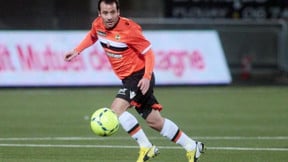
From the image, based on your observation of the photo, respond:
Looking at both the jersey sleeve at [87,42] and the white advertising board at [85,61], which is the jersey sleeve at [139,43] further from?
the white advertising board at [85,61]

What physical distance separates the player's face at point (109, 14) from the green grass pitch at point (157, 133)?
1.80 m

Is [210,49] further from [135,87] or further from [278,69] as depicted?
[135,87]

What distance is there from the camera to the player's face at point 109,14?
34.1ft

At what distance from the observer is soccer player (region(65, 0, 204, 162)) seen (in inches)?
419

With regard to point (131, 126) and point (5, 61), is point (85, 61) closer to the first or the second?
point (5, 61)

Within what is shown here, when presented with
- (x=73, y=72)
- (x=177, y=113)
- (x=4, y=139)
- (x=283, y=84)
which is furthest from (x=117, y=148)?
(x=283, y=84)

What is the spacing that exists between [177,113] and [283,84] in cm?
942

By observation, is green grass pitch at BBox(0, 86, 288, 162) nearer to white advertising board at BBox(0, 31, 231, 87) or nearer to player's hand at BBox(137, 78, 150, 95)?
white advertising board at BBox(0, 31, 231, 87)

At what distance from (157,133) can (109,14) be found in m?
4.80

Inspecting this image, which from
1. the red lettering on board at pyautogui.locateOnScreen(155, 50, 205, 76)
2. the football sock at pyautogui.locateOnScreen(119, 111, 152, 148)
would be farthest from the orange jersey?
the red lettering on board at pyautogui.locateOnScreen(155, 50, 205, 76)

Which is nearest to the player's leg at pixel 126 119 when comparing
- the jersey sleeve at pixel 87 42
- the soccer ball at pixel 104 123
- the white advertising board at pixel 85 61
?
the soccer ball at pixel 104 123

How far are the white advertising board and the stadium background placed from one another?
0.28 m

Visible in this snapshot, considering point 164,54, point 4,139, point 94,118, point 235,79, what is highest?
point 94,118

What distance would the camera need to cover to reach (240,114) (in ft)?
59.2
